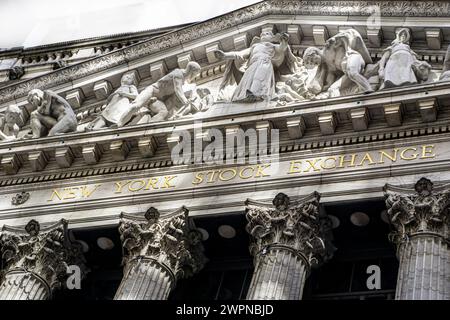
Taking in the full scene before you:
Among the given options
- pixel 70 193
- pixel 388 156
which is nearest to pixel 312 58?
pixel 388 156

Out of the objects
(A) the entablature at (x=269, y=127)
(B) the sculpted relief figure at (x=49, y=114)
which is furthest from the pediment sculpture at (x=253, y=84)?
(A) the entablature at (x=269, y=127)

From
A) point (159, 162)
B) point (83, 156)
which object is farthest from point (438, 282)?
point (83, 156)

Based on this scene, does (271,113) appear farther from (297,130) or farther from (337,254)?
(337,254)

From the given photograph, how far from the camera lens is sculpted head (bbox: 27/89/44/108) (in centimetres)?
3294

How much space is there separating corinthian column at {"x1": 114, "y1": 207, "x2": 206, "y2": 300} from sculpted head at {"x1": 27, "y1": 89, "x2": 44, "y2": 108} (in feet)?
21.3

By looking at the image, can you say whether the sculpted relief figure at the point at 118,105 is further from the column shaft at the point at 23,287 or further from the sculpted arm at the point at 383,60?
the sculpted arm at the point at 383,60

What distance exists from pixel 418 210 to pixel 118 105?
1092 cm

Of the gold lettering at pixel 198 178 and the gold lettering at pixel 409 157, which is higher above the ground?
the gold lettering at pixel 409 157

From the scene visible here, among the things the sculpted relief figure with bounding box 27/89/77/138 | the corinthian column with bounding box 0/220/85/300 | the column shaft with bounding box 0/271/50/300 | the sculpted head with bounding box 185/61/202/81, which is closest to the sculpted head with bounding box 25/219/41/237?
the corinthian column with bounding box 0/220/85/300

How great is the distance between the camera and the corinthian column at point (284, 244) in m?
24.9

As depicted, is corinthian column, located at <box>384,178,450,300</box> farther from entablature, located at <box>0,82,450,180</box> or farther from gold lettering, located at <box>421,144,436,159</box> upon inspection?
entablature, located at <box>0,82,450,180</box>

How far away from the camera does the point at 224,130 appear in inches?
1147

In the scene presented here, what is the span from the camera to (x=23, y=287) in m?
27.9

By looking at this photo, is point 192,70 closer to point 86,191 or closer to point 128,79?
point 128,79
